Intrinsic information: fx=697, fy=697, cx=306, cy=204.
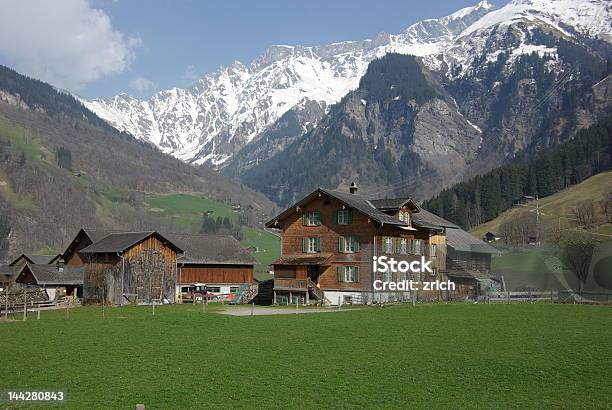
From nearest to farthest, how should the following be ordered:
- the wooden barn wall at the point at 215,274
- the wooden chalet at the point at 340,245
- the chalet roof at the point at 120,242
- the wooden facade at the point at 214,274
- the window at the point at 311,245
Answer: the wooden chalet at the point at 340,245 < the window at the point at 311,245 < the chalet roof at the point at 120,242 < the wooden facade at the point at 214,274 < the wooden barn wall at the point at 215,274

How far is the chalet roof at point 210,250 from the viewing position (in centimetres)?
7753

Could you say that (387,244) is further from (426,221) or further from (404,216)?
(426,221)

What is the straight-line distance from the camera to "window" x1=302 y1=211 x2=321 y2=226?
67062 millimetres

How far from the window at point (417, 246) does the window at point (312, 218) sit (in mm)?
10102

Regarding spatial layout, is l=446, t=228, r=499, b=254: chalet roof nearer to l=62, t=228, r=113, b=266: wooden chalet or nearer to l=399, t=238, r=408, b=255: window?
l=399, t=238, r=408, b=255: window

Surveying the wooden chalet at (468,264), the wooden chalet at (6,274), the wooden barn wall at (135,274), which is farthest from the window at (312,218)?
the wooden chalet at (6,274)

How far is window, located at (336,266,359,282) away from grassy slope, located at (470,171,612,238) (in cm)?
8997

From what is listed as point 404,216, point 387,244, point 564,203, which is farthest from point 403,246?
point 564,203

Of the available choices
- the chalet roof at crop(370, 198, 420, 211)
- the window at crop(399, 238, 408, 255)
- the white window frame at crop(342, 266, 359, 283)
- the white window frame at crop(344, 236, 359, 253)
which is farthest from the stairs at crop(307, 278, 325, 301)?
the chalet roof at crop(370, 198, 420, 211)

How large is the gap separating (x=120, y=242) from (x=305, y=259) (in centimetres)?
1981

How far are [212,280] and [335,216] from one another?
64.3 feet

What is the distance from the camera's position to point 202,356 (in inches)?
1080

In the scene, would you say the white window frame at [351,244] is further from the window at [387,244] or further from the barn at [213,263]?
the barn at [213,263]

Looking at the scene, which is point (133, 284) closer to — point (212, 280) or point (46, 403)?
point (212, 280)
